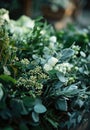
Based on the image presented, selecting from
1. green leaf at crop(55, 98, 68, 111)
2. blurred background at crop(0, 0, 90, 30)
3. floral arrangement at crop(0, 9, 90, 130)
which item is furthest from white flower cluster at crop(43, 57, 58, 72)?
blurred background at crop(0, 0, 90, 30)

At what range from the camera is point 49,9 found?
514 centimetres

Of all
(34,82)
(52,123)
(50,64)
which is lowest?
(52,123)

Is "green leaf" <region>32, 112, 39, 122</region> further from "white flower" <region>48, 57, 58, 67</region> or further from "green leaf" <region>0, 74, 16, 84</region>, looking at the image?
"white flower" <region>48, 57, 58, 67</region>

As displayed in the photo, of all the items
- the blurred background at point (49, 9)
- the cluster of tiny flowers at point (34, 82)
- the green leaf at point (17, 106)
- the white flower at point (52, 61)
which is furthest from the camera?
the blurred background at point (49, 9)

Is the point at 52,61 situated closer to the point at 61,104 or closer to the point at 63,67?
the point at 63,67

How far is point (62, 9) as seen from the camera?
5156 millimetres

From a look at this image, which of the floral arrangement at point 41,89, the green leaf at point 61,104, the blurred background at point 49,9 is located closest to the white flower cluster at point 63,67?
the floral arrangement at point 41,89

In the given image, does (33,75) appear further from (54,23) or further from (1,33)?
(54,23)

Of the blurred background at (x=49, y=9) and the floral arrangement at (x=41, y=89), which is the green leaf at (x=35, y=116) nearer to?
the floral arrangement at (x=41, y=89)

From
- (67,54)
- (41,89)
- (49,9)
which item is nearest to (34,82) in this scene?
(41,89)

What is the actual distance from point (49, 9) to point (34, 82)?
398 centimetres

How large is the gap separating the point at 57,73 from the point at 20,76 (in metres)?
0.15

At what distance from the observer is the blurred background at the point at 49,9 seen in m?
4.70

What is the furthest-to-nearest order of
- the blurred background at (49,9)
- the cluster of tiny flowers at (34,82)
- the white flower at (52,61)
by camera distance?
1. the blurred background at (49,9)
2. the white flower at (52,61)
3. the cluster of tiny flowers at (34,82)
